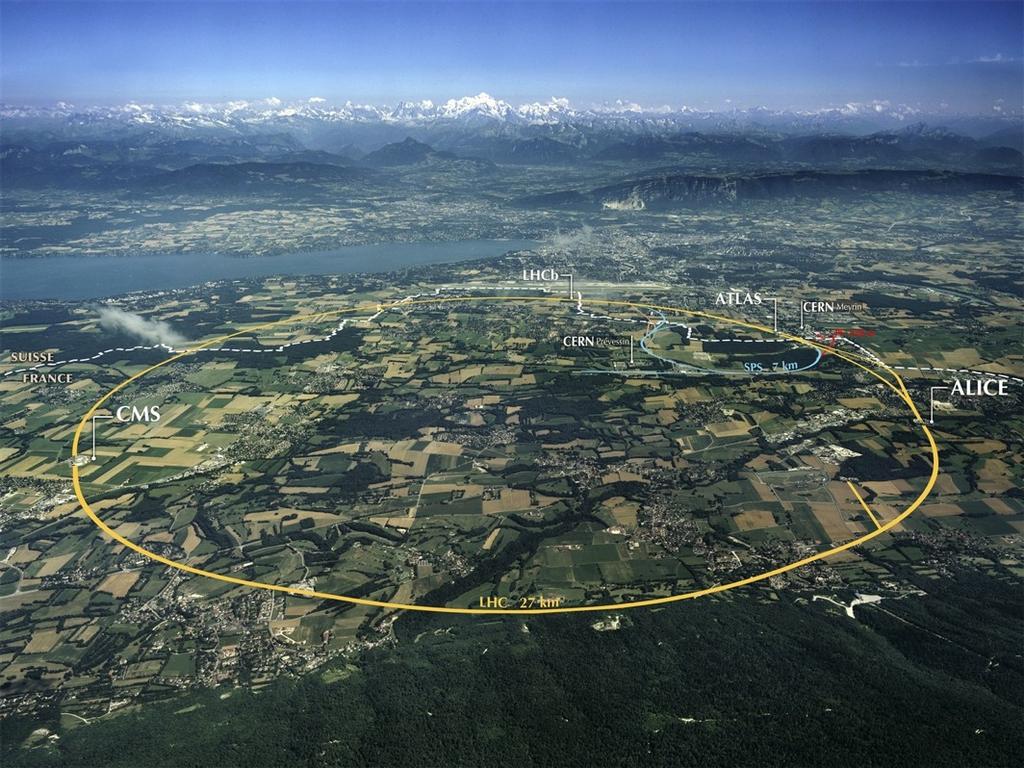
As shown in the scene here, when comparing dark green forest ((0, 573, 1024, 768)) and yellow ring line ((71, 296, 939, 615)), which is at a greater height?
yellow ring line ((71, 296, 939, 615))

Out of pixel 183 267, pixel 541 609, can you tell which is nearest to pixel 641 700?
pixel 541 609

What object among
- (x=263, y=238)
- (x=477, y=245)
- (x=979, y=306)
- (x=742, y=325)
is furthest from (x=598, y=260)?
(x=263, y=238)

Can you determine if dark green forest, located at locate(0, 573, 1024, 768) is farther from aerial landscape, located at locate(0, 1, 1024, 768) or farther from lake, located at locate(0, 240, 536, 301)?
lake, located at locate(0, 240, 536, 301)

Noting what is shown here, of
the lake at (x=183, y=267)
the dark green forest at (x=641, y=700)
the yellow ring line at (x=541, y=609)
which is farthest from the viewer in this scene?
the lake at (x=183, y=267)

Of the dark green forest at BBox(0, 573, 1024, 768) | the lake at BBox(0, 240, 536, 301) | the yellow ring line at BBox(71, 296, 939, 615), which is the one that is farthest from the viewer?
the lake at BBox(0, 240, 536, 301)

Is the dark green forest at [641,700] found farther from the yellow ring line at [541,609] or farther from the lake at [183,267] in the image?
the lake at [183,267]

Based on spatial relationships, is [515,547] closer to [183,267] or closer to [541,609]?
[541,609]

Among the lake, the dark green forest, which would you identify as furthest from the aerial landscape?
the lake

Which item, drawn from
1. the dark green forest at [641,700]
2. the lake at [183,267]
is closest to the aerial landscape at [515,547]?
the dark green forest at [641,700]
